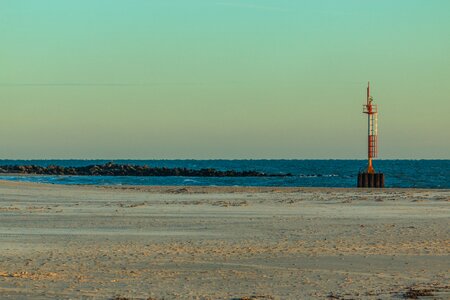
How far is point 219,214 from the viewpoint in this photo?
28656 millimetres

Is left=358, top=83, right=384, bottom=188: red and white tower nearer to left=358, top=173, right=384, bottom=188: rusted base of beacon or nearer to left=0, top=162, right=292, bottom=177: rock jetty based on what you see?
left=358, top=173, right=384, bottom=188: rusted base of beacon

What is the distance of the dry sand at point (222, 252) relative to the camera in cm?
1333

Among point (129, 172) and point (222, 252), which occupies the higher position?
point (129, 172)

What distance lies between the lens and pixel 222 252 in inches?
706

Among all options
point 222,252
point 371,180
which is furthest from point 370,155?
point 222,252

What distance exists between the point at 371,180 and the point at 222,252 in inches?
1677

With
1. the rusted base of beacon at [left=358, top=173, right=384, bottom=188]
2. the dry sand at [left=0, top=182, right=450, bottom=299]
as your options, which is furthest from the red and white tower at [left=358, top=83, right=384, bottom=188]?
the dry sand at [left=0, top=182, right=450, bottom=299]

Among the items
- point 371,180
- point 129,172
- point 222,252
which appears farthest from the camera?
point 129,172

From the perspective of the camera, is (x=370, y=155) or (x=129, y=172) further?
(x=129, y=172)

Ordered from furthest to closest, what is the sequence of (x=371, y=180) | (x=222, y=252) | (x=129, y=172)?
(x=129, y=172), (x=371, y=180), (x=222, y=252)

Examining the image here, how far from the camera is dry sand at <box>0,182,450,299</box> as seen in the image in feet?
43.7

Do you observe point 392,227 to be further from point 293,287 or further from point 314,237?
point 293,287

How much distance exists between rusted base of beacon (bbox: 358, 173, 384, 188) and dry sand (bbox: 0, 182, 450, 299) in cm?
2722

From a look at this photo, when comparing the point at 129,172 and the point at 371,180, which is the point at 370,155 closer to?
the point at 371,180
